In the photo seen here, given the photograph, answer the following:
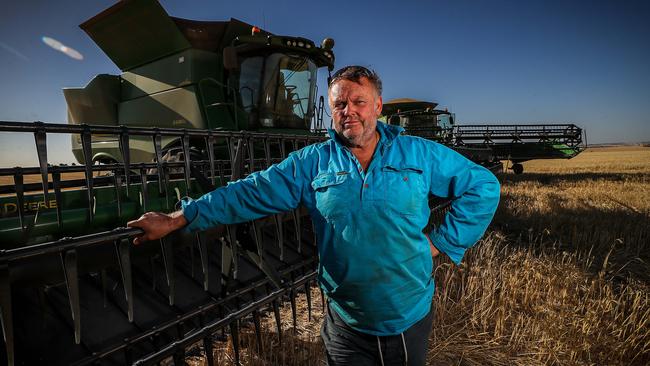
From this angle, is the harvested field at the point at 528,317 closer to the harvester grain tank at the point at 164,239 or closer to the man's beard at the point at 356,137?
the harvester grain tank at the point at 164,239

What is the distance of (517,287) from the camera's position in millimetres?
3170

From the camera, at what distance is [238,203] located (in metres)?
1.50

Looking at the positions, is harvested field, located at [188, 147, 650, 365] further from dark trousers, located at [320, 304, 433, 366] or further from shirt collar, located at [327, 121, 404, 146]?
shirt collar, located at [327, 121, 404, 146]

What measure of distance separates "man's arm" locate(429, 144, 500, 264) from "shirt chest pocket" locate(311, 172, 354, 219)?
0.44 meters

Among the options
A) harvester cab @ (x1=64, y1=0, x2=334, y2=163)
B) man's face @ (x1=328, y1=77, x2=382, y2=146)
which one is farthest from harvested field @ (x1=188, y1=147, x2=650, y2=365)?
harvester cab @ (x1=64, y1=0, x2=334, y2=163)

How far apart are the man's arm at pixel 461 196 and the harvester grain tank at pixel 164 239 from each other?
0.88 m

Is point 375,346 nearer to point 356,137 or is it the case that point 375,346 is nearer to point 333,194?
point 333,194

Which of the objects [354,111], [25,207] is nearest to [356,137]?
[354,111]

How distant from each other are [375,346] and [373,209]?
0.63 metres

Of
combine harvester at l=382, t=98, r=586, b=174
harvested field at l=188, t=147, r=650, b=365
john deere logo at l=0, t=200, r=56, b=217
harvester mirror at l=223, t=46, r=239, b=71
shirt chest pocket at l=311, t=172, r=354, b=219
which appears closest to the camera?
shirt chest pocket at l=311, t=172, r=354, b=219

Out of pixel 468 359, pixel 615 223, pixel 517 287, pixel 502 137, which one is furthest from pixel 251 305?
pixel 502 137

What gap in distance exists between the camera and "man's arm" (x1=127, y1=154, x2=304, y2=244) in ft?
4.29

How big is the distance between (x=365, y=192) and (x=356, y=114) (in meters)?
0.36

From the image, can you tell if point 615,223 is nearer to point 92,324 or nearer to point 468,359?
point 468,359
